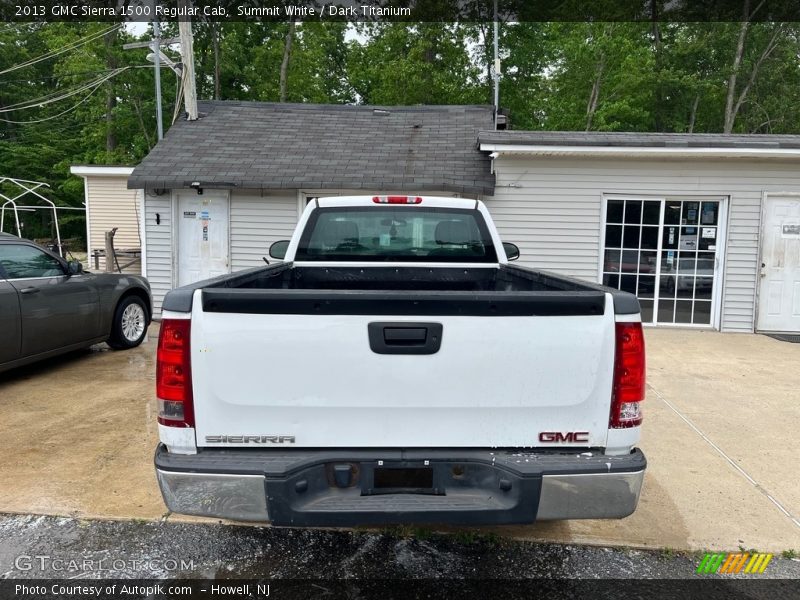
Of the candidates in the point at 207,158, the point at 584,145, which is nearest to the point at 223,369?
the point at 584,145

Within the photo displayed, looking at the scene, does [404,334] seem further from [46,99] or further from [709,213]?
[46,99]

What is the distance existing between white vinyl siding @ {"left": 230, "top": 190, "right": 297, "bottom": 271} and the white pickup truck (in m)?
7.86

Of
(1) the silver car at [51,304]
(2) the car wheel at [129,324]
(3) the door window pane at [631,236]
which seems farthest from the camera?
(3) the door window pane at [631,236]

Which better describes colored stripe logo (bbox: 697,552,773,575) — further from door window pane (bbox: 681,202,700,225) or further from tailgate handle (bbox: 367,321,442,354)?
door window pane (bbox: 681,202,700,225)

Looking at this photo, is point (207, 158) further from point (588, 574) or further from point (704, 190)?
point (588, 574)

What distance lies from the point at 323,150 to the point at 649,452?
8027 mm

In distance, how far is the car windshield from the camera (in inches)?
175

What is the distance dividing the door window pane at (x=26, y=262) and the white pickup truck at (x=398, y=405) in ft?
14.9

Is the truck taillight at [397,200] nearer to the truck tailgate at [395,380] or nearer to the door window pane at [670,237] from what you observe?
the truck tailgate at [395,380]

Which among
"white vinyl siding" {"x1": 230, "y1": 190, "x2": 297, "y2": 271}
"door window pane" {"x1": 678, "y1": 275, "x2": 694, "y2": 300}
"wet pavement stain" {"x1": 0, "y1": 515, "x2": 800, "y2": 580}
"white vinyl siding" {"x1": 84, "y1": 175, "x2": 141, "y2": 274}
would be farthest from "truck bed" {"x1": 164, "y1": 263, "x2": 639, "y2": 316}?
"white vinyl siding" {"x1": 84, "y1": 175, "x2": 141, "y2": 274}

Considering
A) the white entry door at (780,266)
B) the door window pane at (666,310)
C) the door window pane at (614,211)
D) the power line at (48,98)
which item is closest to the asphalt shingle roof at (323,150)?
the door window pane at (614,211)

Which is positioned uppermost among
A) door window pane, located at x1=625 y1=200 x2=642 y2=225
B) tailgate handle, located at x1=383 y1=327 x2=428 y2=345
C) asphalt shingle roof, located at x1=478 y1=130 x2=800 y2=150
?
asphalt shingle roof, located at x1=478 y1=130 x2=800 y2=150

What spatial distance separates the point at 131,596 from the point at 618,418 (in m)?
2.42

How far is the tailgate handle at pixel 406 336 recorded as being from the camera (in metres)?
2.41
